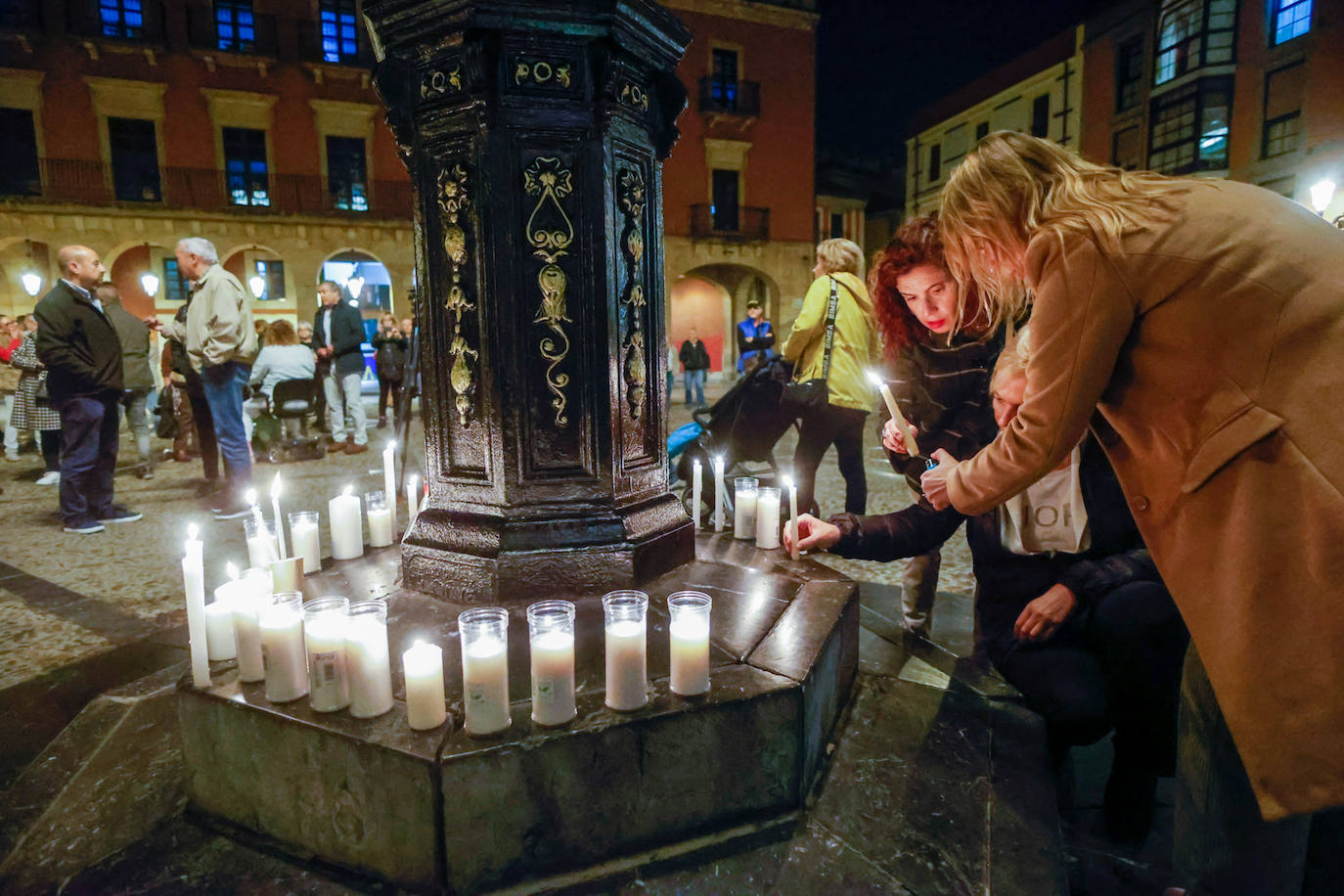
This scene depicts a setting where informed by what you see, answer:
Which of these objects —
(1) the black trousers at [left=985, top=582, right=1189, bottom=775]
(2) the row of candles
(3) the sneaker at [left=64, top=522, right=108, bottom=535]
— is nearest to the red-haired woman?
(1) the black trousers at [left=985, top=582, right=1189, bottom=775]

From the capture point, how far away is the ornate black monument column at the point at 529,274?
2.36m

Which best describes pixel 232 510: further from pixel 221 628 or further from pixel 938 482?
pixel 938 482

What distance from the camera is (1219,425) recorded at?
1.27 meters

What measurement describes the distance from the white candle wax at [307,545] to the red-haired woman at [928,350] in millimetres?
2404

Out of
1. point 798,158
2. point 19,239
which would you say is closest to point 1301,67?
point 798,158

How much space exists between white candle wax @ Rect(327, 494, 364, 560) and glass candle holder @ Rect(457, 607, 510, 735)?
1.55 meters

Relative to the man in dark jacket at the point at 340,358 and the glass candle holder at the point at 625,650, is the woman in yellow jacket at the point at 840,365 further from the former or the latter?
the man in dark jacket at the point at 340,358

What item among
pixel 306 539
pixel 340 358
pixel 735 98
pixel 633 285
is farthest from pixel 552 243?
pixel 735 98

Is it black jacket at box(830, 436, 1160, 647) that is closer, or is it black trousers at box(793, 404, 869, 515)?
black jacket at box(830, 436, 1160, 647)

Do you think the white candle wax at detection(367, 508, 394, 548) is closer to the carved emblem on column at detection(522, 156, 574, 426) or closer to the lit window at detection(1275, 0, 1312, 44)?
the carved emblem on column at detection(522, 156, 574, 426)

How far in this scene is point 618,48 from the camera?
241 centimetres

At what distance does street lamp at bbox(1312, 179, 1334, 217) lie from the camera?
5.94 metres

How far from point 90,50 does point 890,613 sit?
25699mm

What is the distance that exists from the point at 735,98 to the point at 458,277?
84.4ft
